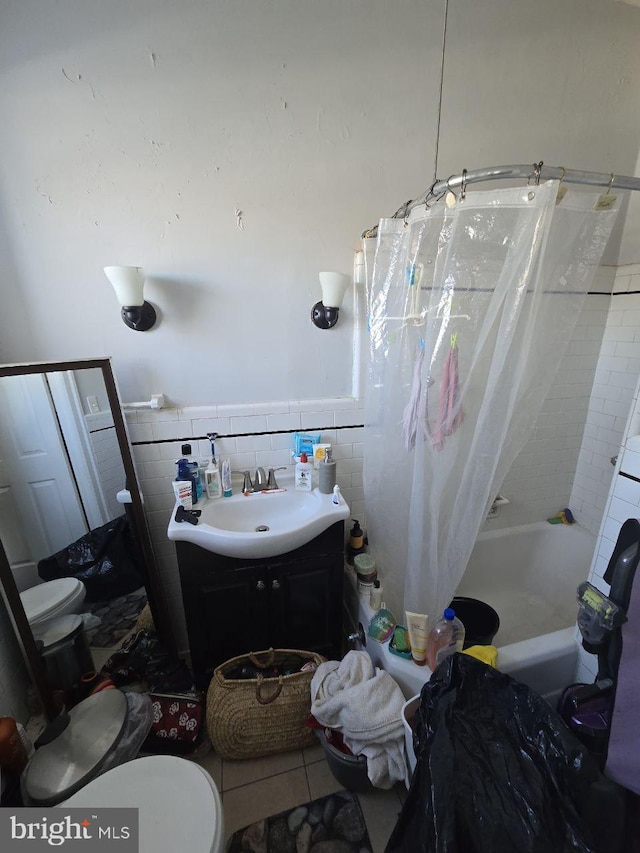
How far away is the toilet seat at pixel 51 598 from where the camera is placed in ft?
4.25

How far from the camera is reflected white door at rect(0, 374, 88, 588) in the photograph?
121 cm

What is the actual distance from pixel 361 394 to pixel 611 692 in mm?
1272

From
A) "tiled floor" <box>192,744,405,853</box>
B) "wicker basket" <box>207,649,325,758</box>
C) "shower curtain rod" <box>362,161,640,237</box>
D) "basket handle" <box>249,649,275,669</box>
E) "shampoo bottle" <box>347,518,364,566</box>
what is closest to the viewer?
"shower curtain rod" <box>362,161,640,237</box>

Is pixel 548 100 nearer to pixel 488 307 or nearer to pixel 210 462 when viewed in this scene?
pixel 488 307

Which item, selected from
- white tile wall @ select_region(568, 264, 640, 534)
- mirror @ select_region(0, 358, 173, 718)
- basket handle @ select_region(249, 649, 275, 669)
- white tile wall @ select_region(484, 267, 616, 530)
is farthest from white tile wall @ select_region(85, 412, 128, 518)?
white tile wall @ select_region(568, 264, 640, 534)

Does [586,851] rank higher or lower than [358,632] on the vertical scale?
higher

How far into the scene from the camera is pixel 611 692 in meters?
0.95

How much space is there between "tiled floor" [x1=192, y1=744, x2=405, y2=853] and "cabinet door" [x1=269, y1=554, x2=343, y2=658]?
37cm

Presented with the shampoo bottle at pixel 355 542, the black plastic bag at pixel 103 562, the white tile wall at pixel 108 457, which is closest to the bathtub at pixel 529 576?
the shampoo bottle at pixel 355 542

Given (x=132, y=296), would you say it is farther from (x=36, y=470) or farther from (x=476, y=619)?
(x=476, y=619)

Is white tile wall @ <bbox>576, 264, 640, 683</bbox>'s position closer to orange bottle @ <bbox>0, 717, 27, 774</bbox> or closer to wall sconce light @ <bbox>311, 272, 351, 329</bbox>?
wall sconce light @ <bbox>311, 272, 351, 329</bbox>

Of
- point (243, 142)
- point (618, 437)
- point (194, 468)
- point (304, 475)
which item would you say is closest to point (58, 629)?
point (194, 468)

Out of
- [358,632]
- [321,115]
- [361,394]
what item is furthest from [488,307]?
[358,632]

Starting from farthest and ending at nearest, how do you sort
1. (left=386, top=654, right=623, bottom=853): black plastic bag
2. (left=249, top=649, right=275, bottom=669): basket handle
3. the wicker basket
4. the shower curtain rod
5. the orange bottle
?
(left=249, top=649, right=275, bottom=669): basket handle, the wicker basket, the orange bottle, the shower curtain rod, (left=386, top=654, right=623, bottom=853): black plastic bag
